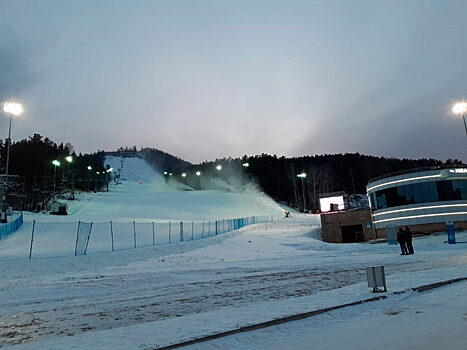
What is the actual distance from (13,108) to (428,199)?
45235mm

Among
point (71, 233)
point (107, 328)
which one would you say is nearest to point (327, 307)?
point (107, 328)

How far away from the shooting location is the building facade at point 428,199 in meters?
37.2

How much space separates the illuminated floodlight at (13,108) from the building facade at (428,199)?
39.9 meters

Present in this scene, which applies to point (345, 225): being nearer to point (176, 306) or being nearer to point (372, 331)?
point (176, 306)

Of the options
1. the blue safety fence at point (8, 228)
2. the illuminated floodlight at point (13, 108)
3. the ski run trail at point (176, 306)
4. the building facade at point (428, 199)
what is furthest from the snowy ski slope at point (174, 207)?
the ski run trail at point (176, 306)

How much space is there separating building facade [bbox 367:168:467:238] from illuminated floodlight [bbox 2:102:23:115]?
39863mm

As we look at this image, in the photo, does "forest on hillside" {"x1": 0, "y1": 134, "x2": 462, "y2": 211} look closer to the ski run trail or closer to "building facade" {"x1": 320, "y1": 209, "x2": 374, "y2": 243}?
"building facade" {"x1": 320, "y1": 209, "x2": 374, "y2": 243}

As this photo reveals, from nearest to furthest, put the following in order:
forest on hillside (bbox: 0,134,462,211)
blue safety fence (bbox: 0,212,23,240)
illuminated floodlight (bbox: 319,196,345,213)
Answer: blue safety fence (bbox: 0,212,23,240), illuminated floodlight (bbox: 319,196,345,213), forest on hillside (bbox: 0,134,462,211)

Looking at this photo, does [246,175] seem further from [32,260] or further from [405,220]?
[32,260]

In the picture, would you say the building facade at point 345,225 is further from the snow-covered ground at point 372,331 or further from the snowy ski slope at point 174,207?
the snow-covered ground at point 372,331

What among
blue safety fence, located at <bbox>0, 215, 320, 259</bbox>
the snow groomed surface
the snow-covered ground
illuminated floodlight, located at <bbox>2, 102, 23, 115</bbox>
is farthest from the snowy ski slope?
the snow-covered ground

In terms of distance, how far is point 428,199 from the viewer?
38156 mm

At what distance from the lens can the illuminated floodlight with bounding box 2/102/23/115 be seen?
33.8 m

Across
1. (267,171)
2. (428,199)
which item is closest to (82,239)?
(428,199)
